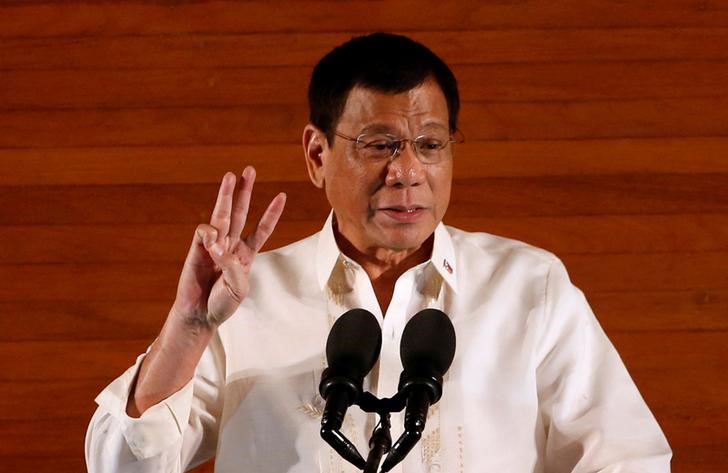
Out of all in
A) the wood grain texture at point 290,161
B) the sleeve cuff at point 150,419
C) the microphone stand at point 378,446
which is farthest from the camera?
the wood grain texture at point 290,161

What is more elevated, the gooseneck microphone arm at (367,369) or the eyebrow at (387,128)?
the eyebrow at (387,128)

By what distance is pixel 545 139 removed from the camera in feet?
9.20

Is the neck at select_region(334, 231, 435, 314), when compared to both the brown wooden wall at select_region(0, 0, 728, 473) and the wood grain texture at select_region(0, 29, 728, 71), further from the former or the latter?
the wood grain texture at select_region(0, 29, 728, 71)

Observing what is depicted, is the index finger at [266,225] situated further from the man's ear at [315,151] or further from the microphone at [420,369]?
the man's ear at [315,151]

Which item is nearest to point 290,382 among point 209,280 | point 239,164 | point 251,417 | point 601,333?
point 251,417

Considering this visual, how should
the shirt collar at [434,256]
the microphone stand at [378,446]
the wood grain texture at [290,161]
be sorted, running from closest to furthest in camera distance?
the microphone stand at [378,446] → the shirt collar at [434,256] → the wood grain texture at [290,161]

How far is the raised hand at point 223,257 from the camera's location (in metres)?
1.64

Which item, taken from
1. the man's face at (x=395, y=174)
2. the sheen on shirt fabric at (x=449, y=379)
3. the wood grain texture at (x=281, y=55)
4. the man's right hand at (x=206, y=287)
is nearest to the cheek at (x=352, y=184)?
the man's face at (x=395, y=174)

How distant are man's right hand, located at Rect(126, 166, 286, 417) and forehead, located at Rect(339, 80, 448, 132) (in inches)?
14.5

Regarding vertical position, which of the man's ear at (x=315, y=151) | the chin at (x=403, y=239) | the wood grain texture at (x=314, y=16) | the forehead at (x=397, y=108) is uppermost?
the wood grain texture at (x=314, y=16)

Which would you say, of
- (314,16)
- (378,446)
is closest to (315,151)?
(314,16)

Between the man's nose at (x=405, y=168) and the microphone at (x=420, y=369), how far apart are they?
0.47 metres

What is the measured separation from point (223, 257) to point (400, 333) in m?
0.50

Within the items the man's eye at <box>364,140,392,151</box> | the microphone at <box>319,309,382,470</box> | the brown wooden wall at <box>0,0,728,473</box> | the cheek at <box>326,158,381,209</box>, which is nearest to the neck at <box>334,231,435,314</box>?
the cheek at <box>326,158,381,209</box>
